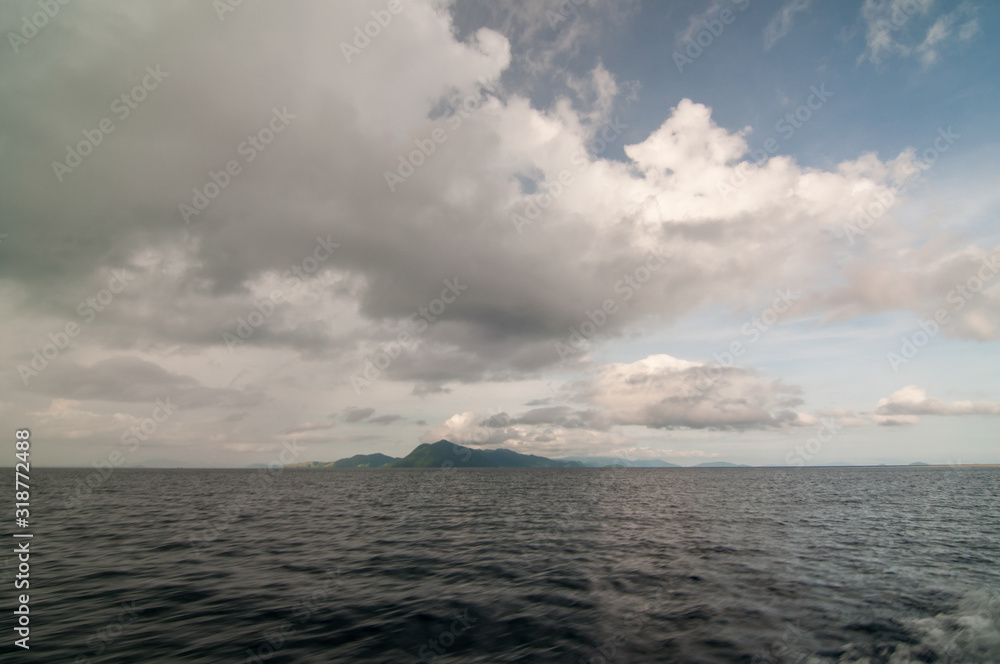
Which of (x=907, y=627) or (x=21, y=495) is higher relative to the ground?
(x=21, y=495)

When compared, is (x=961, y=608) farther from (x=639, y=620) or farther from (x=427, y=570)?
(x=427, y=570)

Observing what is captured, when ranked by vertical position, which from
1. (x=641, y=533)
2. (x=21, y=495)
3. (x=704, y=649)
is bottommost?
(x=641, y=533)

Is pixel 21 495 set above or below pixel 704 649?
above

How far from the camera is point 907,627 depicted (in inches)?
Result: 625

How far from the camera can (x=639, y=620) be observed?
1630 centimetres

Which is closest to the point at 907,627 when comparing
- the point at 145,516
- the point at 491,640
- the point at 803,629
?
the point at 803,629

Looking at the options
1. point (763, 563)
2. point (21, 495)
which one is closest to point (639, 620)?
point (763, 563)

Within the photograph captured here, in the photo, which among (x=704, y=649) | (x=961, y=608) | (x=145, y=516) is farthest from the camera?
(x=145, y=516)

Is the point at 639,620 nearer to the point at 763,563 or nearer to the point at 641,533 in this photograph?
the point at 763,563

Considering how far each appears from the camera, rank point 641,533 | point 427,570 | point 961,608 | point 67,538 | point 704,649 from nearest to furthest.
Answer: point 704,649 → point 961,608 → point 427,570 → point 67,538 → point 641,533

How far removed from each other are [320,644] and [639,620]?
11791mm

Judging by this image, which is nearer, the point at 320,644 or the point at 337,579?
the point at 320,644

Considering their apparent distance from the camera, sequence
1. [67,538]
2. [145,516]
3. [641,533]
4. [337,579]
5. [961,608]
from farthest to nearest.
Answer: [145,516], [641,533], [67,538], [337,579], [961,608]

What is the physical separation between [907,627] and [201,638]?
85.0 feet
